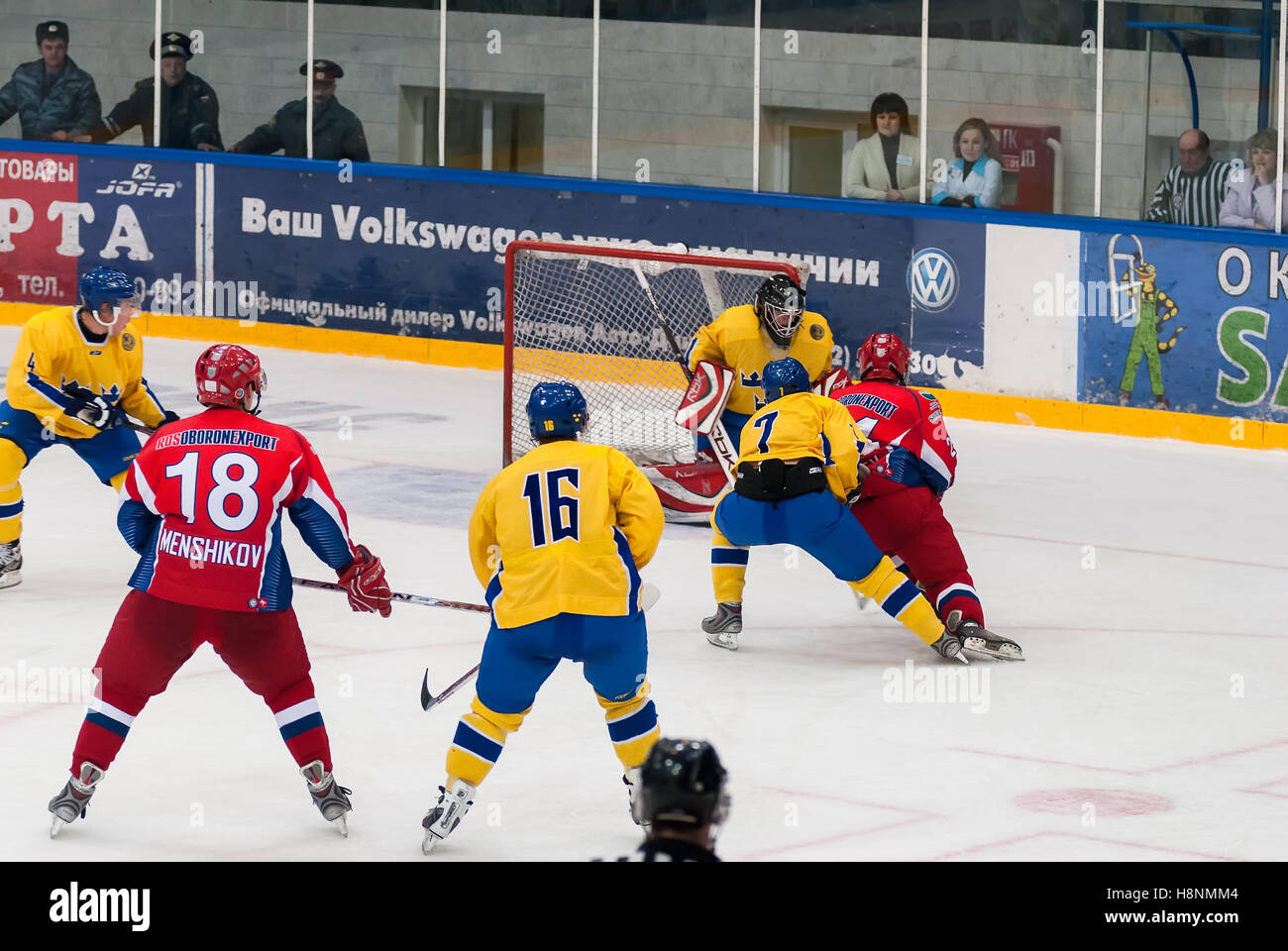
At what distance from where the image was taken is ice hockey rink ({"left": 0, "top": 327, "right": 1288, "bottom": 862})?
5801 mm

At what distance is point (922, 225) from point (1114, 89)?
53.7 inches

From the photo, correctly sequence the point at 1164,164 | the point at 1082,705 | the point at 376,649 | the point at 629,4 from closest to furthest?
the point at 1082,705, the point at 376,649, the point at 1164,164, the point at 629,4

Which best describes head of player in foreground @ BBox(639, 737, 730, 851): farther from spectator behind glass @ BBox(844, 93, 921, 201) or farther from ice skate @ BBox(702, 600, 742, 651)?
spectator behind glass @ BBox(844, 93, 921, 201)

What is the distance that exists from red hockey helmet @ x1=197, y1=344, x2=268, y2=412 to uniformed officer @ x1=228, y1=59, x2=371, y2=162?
379 inches

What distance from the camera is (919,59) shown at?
13148mm

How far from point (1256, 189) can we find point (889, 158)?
2.26m

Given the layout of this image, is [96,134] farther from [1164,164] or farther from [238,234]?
[1164,164]

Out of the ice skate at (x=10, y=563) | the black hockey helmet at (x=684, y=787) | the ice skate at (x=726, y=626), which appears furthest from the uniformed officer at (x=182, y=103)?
the black hockey helmet at (x=684, y=787)

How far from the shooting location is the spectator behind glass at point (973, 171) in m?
13.0

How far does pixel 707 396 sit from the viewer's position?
9.23 meters

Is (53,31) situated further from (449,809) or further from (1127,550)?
(449,809)

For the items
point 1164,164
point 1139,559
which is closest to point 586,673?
point 1139,559

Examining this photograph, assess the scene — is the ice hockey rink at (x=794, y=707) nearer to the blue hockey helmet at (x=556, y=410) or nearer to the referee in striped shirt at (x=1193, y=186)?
the blue hockey helmet at (x=556, y=410)

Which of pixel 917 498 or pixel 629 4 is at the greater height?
pixel 629 4
